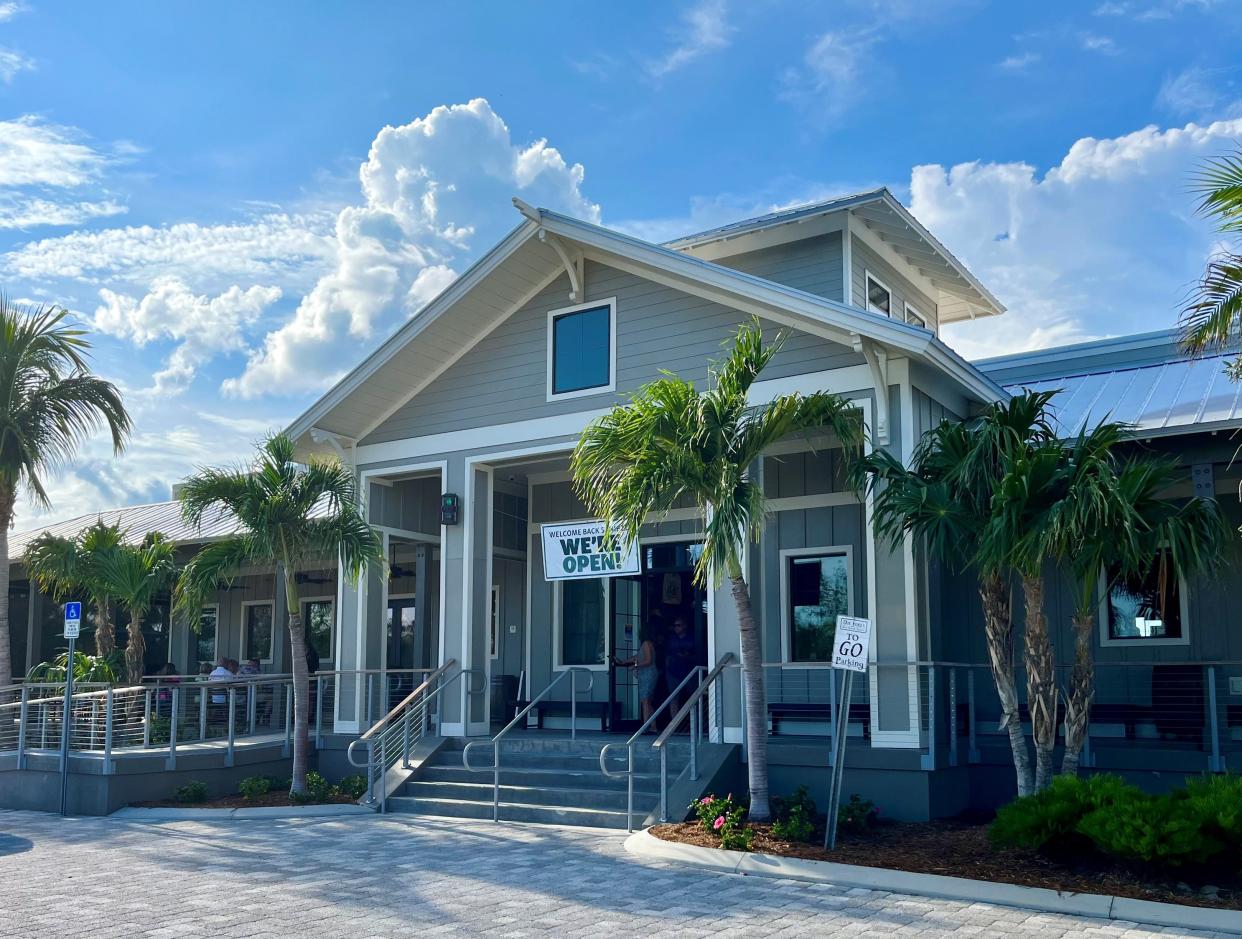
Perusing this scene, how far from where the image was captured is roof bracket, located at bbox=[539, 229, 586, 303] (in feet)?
48.2

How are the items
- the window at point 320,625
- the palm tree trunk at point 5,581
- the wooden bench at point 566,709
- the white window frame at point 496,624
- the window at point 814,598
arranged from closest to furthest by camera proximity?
the window at point 814,598, the wooden bench at point 566,709, the palm tree trunk at point 5,581, the white window frame at point 496,624, the window at point 320,625

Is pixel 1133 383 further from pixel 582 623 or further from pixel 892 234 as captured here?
pixel 582 623

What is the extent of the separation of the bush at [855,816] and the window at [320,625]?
13953mm

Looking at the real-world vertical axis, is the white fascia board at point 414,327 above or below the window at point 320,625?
above

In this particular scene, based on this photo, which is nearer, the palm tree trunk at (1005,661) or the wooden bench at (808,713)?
the palm tree trunk at (1005,661)

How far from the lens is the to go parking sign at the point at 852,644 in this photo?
34.4ft

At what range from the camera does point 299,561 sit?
14.6m

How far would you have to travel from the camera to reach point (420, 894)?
9117 millimetres

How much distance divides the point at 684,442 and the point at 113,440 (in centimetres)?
1213

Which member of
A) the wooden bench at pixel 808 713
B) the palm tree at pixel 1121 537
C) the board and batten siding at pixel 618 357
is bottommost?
the wooden bench at pixel 808 713

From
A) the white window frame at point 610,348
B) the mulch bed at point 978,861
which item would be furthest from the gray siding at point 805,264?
the mulch bed at point 978,861

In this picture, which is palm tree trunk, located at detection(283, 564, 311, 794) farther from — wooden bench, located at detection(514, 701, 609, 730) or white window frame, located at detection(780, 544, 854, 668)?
white window frame, located at detection(780, 544, 854, 668)

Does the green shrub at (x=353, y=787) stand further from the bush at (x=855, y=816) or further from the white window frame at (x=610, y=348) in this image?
the bush at (x=855, y=816)

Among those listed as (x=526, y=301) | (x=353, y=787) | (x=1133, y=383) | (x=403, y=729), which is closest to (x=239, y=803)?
(x=353, y=787)
